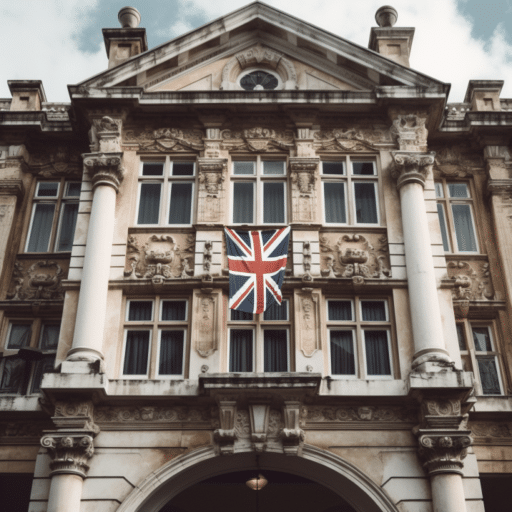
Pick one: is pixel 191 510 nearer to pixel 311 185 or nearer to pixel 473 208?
pixel 311 185

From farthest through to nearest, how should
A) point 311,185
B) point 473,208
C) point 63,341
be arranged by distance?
point 473,208 → point 311,185 → point 63,341

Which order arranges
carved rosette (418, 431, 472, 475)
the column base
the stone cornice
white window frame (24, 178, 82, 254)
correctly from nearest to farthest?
carved rosette (418, 431, 472, 475)
the column base
white window frame (24, 178, 82, 254)
the stone cornice

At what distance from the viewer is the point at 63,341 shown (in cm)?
1761

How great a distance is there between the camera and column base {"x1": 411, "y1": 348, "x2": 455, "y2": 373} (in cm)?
1647

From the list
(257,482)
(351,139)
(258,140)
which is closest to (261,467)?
(257,482)

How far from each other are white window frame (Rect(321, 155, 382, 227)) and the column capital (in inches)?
215

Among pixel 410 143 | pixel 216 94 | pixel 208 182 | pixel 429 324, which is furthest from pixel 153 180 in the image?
pixel 429 324

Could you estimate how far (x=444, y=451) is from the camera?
15.6m

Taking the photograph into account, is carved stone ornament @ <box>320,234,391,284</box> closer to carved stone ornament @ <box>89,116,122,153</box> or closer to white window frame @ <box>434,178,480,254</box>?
white window frame @ <box>434,178,480,254</box>

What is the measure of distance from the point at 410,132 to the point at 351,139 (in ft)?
5.26

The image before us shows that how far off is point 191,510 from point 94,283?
23.1 ft

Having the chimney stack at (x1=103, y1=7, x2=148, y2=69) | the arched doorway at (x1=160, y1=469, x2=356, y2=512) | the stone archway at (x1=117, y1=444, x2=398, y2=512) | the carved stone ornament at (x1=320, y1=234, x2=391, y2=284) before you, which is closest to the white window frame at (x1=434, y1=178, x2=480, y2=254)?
the carved stone ornament at (x1=320, y1=234, x2=391, y2=284)

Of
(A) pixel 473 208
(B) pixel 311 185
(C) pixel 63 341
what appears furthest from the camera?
(A) pixel 473 208

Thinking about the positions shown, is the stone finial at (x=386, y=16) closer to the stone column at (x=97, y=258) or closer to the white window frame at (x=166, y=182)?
the white window frame at (x=166, y=182)
